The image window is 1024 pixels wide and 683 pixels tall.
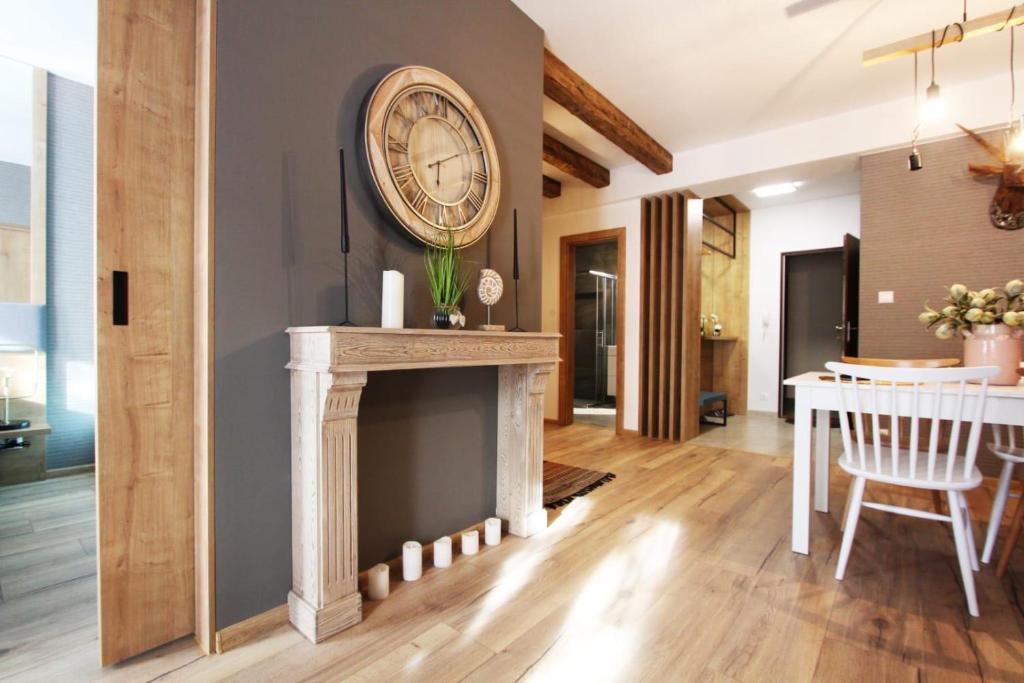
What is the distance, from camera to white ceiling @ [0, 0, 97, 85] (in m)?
2.29

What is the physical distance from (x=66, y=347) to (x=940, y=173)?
6085 millimetres

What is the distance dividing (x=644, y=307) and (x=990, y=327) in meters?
2.70

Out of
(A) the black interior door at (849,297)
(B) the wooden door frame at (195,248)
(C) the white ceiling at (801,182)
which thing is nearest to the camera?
(B) the wooden door frame at (195,248)

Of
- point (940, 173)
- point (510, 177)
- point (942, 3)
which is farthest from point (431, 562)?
point (940, 173)

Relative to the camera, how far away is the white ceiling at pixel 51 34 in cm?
229

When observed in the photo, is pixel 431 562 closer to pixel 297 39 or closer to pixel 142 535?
pixel 142 535

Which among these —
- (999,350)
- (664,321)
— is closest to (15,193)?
(664,321)

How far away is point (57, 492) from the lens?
2676mm

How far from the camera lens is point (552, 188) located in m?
4.98

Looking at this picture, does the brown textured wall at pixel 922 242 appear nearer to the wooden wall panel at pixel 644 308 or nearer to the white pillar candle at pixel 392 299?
the wooden wall panel at pixel 644 308

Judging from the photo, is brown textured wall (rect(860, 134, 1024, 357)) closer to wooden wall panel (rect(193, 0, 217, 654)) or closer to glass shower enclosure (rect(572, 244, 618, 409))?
glass shower enclosure (rect(572, 244, 618, 409))

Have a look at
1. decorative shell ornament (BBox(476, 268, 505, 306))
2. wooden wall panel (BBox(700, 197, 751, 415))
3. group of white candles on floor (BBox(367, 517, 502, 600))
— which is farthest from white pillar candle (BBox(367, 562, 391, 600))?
wooden wall panel (BBox(700, 197, 751, 415))

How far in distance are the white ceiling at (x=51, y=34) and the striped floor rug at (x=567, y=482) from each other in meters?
A: 3.30

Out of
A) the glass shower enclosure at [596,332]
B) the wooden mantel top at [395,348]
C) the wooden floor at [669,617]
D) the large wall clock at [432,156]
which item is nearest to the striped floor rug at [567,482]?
the wooden floor at [669,617]
